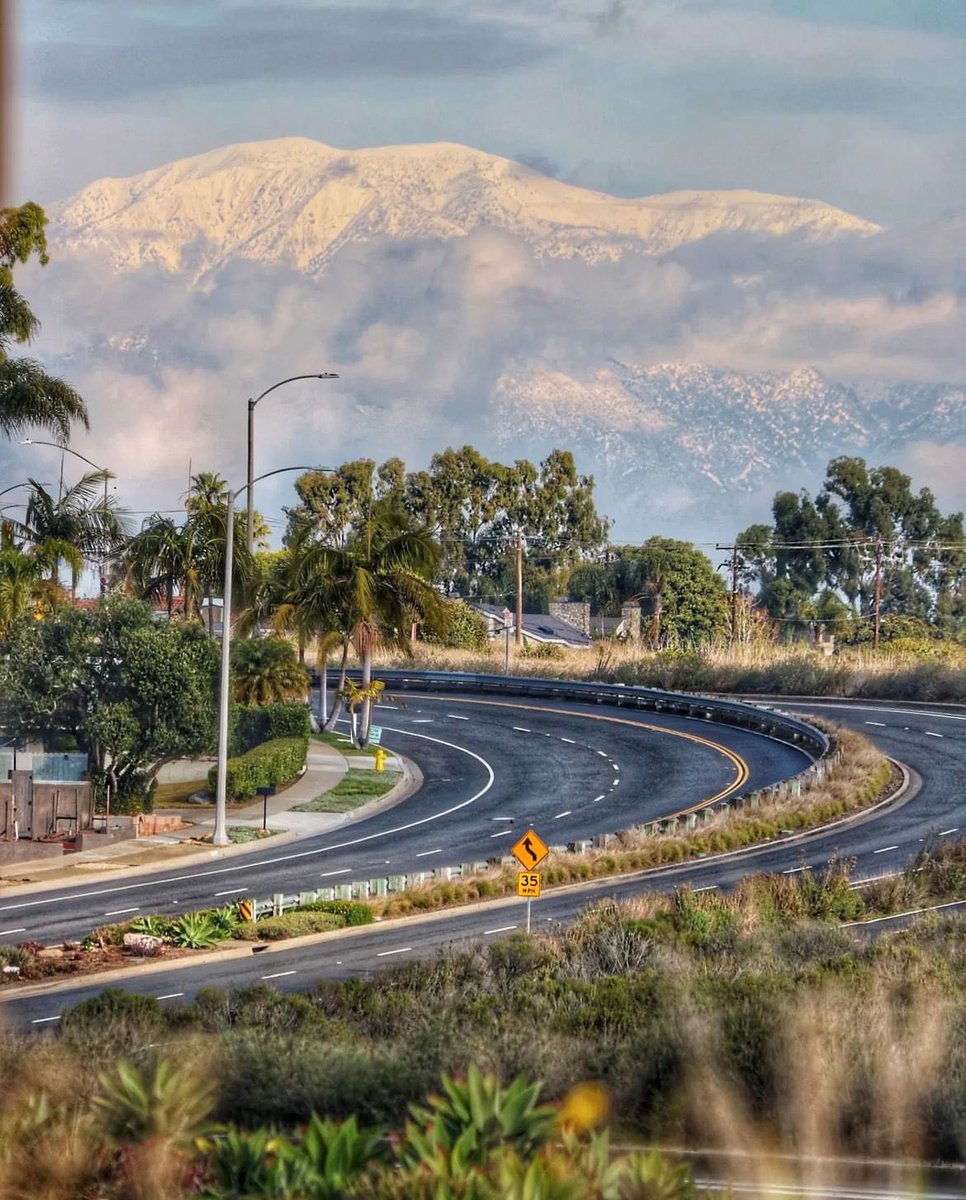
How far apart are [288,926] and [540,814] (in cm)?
1504

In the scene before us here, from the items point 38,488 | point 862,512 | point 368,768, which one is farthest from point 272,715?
point 862,512

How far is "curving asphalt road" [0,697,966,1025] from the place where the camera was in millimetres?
25984

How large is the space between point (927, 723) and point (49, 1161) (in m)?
53.4

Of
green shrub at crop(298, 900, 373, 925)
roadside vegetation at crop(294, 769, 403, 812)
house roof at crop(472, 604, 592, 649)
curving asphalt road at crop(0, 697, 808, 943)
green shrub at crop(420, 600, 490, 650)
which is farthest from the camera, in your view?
house roof at crop(472, 604, 592, 649)

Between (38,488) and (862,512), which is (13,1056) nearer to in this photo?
(38,488)

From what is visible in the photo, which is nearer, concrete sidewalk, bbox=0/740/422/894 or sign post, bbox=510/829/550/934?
sign post, bbox=510/829/550/934

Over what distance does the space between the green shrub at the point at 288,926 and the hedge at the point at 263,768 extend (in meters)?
13.2

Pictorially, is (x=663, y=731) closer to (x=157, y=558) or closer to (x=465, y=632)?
(x=157, y=558)

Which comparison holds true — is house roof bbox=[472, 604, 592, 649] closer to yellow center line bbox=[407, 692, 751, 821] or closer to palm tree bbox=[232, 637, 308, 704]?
yellow center line bbox=[407, 692, 751, 821]

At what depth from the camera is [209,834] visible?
38.3m

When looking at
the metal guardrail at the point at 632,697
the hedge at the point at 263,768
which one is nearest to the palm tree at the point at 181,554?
the hedge at the point at 263,768

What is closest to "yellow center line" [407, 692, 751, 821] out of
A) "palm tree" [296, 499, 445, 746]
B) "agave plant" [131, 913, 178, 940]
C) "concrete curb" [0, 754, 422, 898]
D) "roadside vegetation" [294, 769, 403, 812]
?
"concrete curb" [0, 754, 422, 898]

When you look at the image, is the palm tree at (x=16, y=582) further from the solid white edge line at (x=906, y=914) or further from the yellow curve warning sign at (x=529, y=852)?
the solid white edge line at (x=906, y=914)

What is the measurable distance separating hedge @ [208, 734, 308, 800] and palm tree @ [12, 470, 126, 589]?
6479mm
